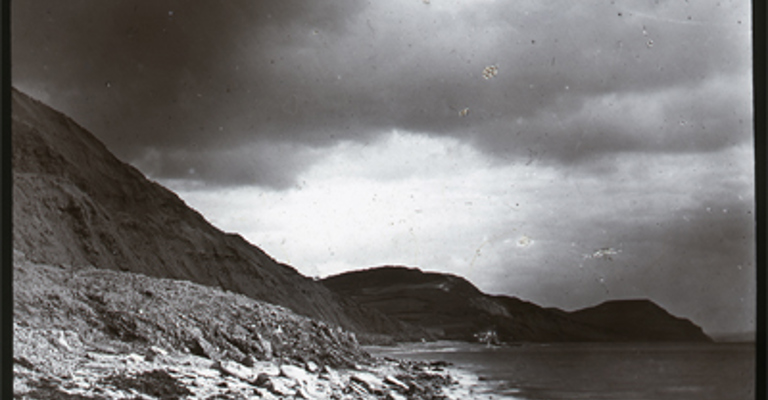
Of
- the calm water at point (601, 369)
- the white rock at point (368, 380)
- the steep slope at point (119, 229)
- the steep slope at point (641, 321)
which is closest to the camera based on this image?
the steep slope at point (641, 321)

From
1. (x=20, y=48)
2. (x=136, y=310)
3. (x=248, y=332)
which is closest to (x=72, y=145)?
(x=20, y=48)

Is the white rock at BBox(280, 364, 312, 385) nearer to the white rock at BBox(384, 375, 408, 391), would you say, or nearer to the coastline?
the coastline

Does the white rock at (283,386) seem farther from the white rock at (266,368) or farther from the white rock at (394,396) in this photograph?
the white rock at (394,396)

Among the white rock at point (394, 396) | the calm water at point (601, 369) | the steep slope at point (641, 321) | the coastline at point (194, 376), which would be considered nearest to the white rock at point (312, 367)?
the coastline at point (194, 376)

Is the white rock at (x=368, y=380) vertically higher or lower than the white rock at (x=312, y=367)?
lower

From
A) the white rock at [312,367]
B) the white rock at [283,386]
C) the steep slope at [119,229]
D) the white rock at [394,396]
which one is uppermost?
the steep slope at [119,229]

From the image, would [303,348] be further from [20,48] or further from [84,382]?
[20,48]

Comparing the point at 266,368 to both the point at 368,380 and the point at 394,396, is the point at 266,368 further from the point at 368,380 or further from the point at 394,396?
the point at 394,396

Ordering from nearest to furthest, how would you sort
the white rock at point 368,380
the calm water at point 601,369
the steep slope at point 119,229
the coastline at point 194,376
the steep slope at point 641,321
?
the coastline at point 194,376, the steep slope at point 641,321, the calm water at point 601,369, the white rock at point 368,380, the steep slope at point 119,229
